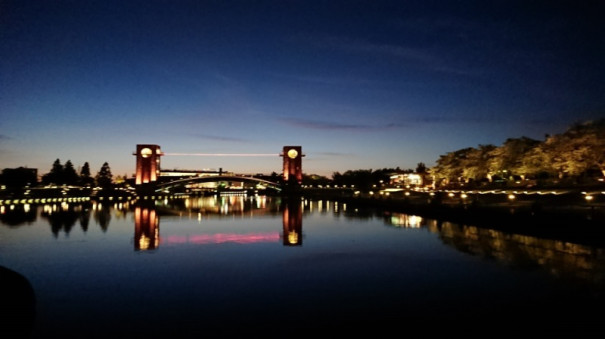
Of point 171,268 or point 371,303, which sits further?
point 171,268

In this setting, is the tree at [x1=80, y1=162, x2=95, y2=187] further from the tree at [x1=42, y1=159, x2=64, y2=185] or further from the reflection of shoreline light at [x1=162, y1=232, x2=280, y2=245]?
the reflection of shoreline light at [x1=162, y1=232, x2=280, y2=245]

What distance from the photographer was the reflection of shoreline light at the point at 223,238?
1745 centimetres

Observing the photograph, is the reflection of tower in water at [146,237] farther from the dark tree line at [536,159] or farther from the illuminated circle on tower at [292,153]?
the illuminated circle on tower at [292,153]

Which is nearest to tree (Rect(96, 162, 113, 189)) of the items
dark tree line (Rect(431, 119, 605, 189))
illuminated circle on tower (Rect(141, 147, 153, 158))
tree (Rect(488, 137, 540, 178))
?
illuminated circle on tower (Rect(141, 147, 153, 158))

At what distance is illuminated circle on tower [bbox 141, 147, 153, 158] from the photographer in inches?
3875

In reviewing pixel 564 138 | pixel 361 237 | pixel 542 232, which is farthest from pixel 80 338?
pixel 564 138

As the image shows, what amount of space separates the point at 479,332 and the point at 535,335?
0.75 metres

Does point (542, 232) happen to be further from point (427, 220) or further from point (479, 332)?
point (479, 332)

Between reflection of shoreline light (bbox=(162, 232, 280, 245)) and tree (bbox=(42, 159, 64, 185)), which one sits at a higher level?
tree (bbox=(42, 159, 64, 185))

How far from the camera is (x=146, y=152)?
326 ft

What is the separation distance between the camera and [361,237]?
61.1 ft

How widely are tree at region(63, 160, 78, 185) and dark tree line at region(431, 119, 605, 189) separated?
258ft

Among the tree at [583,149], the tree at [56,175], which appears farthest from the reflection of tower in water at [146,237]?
the tree at [56,175]

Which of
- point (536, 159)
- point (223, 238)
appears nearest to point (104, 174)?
point (536, 159)
